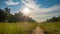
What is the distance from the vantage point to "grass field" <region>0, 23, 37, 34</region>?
1777 mm

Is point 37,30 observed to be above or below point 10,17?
below

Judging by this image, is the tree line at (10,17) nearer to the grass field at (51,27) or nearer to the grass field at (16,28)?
the grass field at (16,28)

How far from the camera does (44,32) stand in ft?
5.82

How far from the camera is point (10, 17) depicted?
5.94 feet

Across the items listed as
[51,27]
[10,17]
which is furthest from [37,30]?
[10,17]

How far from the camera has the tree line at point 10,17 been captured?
1.80 metres

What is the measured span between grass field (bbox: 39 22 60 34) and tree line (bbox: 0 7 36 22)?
182mm

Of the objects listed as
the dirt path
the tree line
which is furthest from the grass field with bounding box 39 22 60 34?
the tree line

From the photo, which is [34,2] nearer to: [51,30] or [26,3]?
[26,3]

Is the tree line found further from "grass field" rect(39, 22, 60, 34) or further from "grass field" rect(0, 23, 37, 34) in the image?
"grass field" rect(39, 22, 60, 34)

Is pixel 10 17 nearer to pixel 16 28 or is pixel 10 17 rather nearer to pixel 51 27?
pixel 16 28

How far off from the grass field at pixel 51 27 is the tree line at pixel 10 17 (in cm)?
18

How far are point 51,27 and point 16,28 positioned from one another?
0.43 m

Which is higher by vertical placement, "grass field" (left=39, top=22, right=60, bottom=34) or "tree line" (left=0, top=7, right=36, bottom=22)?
"tree line" (left=0, top=7, right=36, bottom=22)
